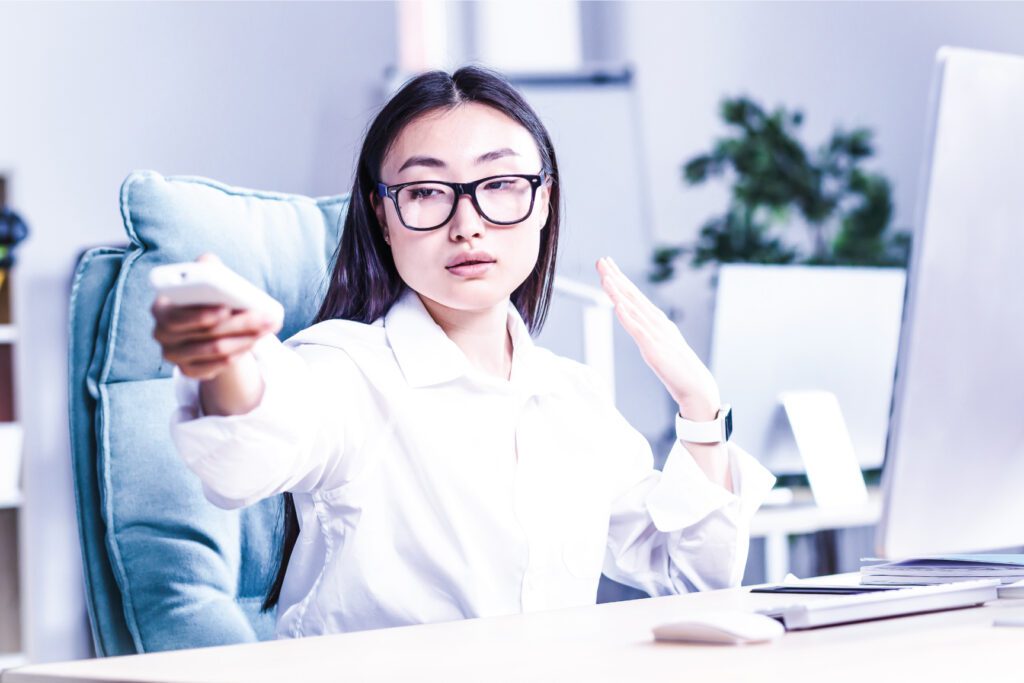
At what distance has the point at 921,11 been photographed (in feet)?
11.9

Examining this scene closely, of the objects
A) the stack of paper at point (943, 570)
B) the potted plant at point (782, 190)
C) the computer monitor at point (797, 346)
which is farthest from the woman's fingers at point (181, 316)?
the potted plant at point (782, 190)

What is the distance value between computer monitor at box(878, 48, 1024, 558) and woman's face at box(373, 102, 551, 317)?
1.51ft

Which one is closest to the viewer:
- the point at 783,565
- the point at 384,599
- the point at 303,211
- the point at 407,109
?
the point at 384,599

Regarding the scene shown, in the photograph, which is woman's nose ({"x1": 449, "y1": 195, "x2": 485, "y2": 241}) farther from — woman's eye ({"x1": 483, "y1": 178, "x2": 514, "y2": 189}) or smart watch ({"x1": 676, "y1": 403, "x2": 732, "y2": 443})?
smart watch ({"x1": 676, "y1": 403, "x2": 732, "y2": 443})

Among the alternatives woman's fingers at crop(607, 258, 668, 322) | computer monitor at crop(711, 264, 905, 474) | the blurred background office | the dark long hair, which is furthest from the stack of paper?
the blurred background office

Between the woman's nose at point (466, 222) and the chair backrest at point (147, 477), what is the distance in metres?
0.33

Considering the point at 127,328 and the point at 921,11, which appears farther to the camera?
the point at 921,11

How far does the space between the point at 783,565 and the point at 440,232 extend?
4.57 feet

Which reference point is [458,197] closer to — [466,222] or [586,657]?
[466,222]

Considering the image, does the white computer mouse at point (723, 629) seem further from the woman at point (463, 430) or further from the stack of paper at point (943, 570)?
the woman at point (463, 430)

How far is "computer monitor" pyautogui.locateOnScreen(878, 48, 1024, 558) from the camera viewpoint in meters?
0.77

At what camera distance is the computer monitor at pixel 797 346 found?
83.9 inches

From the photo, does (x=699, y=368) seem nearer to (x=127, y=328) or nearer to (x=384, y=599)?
(x=384, y=599)

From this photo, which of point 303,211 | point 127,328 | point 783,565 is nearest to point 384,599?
point 127,328
